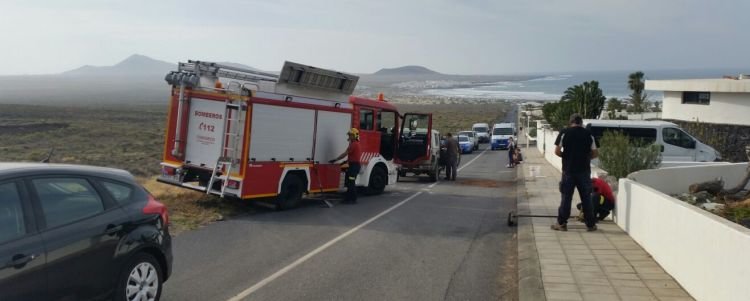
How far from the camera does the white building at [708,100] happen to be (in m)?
Result: 30.2

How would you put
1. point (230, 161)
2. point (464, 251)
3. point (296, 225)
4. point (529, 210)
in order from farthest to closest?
point (529, 210) → point (230, 161) → point (296, 225) → point (464, 251)

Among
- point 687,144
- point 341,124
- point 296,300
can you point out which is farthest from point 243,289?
point 687,144

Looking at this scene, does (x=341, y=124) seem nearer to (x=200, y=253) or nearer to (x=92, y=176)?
(x=200, y=253)

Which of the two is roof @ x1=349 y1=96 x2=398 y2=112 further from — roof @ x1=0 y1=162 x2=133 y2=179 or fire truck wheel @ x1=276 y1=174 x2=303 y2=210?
roof @ x1=0 y1=162 x2=133 y2=179

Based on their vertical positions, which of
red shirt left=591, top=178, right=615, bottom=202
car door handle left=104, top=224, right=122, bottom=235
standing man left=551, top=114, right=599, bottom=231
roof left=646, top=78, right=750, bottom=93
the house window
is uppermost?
roof left=646, top=78, right=750, bottom=93

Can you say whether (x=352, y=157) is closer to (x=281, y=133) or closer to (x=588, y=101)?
(x=281, y=133)

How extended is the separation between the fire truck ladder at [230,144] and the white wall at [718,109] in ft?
82.6

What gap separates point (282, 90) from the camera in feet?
48.2

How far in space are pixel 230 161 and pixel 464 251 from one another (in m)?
5.48

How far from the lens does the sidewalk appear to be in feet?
23.5

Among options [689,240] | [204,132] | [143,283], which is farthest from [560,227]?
[204,132]

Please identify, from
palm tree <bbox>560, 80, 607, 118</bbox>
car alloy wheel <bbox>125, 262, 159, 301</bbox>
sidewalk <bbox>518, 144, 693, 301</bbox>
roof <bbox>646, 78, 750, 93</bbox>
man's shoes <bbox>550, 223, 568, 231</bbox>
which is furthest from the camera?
palm tree <bbox>560, 80, 607, 118</bbox>

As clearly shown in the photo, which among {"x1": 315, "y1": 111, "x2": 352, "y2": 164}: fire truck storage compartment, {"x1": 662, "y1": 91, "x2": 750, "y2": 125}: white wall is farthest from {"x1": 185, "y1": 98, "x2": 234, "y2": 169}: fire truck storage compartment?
{"x1": 662, "y1": 91, "x2": 750, "y2": 125}: white wall

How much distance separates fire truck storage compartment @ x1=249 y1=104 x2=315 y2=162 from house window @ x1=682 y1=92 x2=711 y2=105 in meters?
24.1
